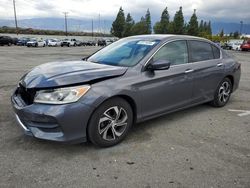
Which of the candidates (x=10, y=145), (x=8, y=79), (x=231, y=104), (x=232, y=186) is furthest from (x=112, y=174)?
(x=8, y=79)

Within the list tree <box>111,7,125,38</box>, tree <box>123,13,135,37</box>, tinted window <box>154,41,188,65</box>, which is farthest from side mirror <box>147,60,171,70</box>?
tree <box>111,7,125,38</box>

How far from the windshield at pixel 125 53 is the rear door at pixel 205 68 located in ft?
3.22

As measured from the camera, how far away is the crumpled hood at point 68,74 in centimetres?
364

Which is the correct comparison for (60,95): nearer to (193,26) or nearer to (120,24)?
(193,26)

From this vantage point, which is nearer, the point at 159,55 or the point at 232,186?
the point at 232,186

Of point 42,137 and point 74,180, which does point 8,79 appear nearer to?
point 42,137

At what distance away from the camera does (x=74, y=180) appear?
3.13 metres

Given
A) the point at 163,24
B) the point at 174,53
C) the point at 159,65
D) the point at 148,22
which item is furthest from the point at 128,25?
the point at 159,65

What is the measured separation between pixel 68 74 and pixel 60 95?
37 centimetres

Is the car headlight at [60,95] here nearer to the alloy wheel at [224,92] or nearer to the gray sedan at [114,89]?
the gray sedan at [114,89]

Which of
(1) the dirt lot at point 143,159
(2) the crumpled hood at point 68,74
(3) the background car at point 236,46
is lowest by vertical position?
(3) the background car at point 236,46

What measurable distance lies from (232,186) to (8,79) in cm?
771

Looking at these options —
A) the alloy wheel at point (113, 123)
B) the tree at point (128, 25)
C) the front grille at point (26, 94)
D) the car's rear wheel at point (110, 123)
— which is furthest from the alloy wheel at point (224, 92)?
the tree at point (128, 25)

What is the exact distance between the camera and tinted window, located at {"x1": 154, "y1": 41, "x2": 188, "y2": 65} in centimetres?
460
